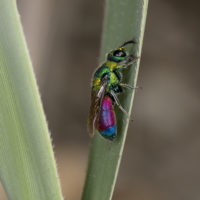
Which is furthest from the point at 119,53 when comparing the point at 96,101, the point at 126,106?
the point at 126,106

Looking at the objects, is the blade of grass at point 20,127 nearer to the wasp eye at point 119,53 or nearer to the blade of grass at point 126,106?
the blade of grass at point 126,106

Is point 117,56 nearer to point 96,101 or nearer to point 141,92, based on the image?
point 96,101

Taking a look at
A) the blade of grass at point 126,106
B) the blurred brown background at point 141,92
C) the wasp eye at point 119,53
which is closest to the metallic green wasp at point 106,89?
the wasp eye at point 119,53

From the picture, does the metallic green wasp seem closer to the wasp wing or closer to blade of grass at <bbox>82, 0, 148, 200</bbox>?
the wasp wing

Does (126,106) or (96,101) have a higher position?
(126,106)

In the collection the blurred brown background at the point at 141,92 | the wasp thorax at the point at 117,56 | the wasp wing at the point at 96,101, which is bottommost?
the blurred brown background at the point at 141,92

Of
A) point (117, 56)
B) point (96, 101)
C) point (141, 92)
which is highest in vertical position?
point (117, 56)
